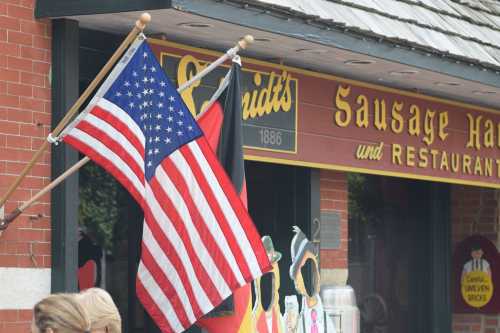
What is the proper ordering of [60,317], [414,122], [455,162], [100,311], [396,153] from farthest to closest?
[455,162] < [414,122] < [396,153] < [100,311] < [60,317]

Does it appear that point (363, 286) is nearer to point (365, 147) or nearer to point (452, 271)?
point (452, 271)

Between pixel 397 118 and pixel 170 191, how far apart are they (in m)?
4.74

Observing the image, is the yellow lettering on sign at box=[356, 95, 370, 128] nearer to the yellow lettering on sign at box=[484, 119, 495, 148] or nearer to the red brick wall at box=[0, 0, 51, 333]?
the yellow lettering on sign at box=[484, 119, 495, 148]

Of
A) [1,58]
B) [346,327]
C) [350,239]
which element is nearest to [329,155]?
[346,327]

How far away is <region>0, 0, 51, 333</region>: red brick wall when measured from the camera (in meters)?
8.62

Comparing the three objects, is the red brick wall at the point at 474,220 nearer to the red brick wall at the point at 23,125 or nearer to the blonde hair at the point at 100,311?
the red brick wall at the point at 23,125

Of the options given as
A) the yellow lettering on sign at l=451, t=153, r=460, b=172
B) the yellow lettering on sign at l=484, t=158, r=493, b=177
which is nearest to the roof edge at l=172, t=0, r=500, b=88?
the yellow lettering on sign at l=451, t=153, r=460, b=172

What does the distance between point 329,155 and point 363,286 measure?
3.03m

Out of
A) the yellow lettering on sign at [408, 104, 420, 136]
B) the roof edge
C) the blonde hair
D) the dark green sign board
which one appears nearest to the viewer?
the blonde hair

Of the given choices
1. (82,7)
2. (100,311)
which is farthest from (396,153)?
(100,311)

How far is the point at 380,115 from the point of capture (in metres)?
12.1

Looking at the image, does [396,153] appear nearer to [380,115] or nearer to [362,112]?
[380,115]

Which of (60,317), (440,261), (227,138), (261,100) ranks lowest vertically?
(60,317)

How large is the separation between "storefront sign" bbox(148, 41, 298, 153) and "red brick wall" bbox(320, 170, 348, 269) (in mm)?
934
